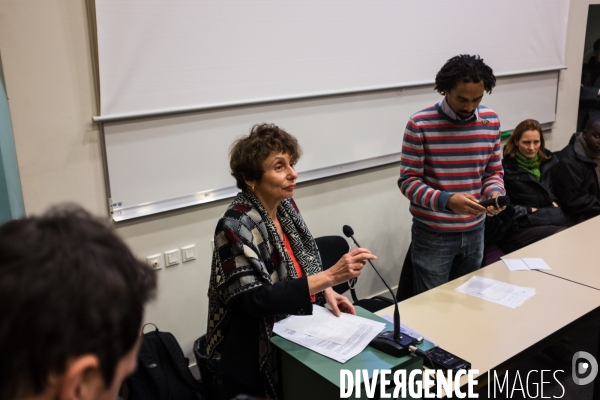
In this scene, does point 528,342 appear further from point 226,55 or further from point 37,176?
point 37,176

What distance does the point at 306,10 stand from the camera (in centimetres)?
282

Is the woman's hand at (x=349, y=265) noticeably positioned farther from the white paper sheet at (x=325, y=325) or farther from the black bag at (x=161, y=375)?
the black bag at (x=161, y=375)

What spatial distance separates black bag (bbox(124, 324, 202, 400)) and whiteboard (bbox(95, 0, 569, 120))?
1.06m

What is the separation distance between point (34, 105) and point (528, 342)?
2113 mm

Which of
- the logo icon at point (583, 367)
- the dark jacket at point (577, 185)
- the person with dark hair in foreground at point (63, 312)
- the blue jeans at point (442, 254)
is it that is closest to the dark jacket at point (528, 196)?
the dark jacket at point (577, 185)

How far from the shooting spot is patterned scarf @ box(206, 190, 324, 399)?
63.4 inches

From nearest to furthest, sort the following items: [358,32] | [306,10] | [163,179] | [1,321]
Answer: [1,321]
[163,179]
[306,10]
[358,32]

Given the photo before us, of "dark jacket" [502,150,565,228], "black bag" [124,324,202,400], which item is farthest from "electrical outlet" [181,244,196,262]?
"dark jacket" [502,150,565,228]

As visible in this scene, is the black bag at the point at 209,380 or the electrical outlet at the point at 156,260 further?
the electrical outlet at the point at 156,260

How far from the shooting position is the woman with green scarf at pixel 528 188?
3.40m

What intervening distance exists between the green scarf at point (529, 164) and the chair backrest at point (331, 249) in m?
1.66

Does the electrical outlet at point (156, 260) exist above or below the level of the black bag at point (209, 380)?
above

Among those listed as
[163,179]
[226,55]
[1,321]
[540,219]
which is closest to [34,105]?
[163,179]

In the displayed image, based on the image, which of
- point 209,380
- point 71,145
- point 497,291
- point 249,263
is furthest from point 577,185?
point 71,145
